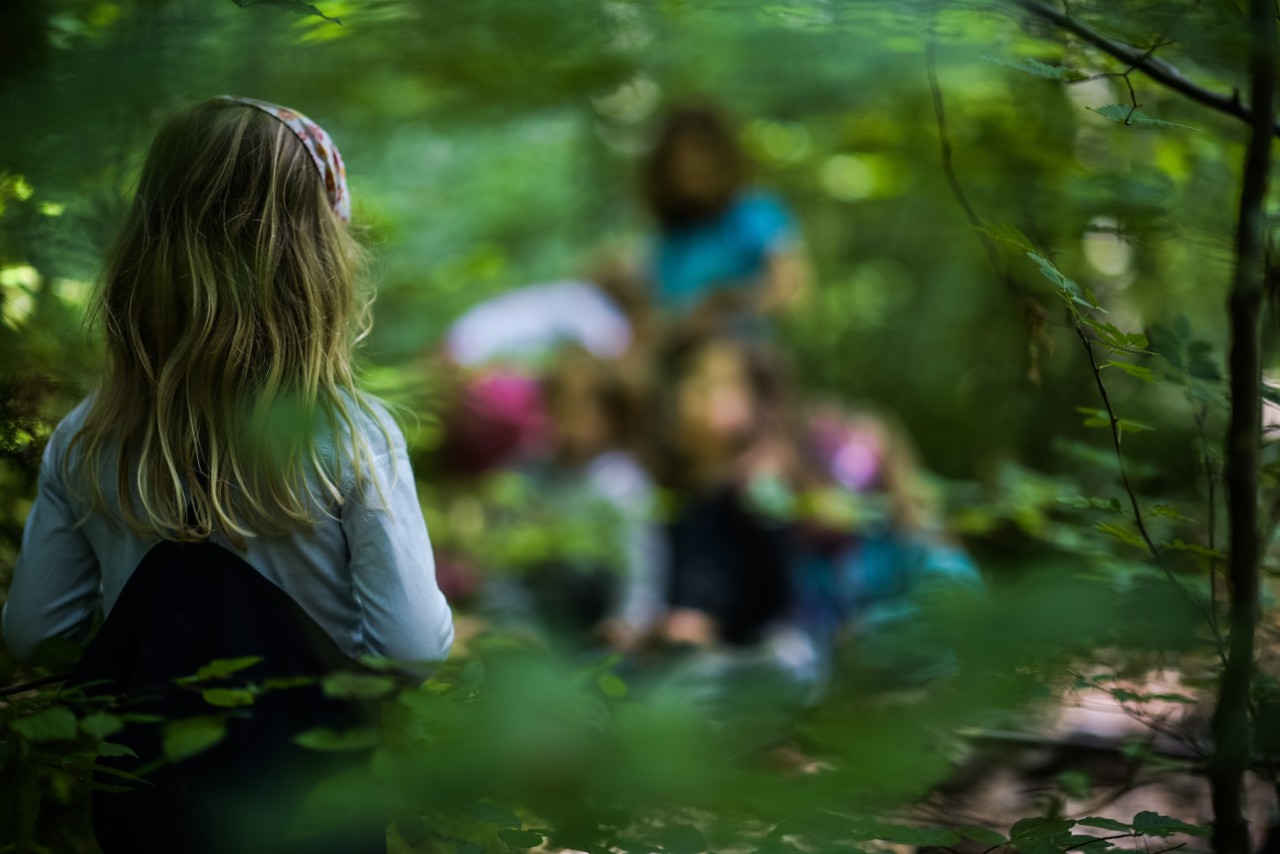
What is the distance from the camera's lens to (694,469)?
11.2 feet

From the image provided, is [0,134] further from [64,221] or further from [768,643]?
[768,643]

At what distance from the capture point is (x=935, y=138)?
3602 mm

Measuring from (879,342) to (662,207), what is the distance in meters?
1.92

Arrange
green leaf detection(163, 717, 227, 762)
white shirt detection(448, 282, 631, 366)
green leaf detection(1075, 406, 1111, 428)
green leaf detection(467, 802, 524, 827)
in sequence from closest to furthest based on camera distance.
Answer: green leaf detection(163, 717, 227, 762) < green leaf detection(467, 802, 524, 827) < green leaf detection(1075, 406, 1111, 428) < white shirt detection(448, 282, 631, 366)

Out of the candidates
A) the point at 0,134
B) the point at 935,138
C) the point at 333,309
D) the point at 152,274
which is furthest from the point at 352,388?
the point at 935,138

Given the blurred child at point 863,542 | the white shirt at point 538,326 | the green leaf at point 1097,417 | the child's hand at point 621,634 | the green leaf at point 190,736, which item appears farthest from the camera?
the white shirt at point 538,326

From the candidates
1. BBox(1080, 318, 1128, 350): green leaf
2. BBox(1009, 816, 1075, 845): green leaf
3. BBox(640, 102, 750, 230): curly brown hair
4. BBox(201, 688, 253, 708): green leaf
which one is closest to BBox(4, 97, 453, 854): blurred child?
BBox(201, 688, 253, 708): green leaf

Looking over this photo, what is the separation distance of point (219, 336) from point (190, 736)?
21.5 inches

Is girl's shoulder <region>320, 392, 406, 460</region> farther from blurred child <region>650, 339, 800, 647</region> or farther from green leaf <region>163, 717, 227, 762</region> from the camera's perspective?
blurred child <region>650, 339, 800, 647</region>

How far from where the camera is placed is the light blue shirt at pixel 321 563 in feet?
3.92

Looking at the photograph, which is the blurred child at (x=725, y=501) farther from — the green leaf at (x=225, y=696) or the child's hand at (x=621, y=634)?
the green leaf at (x=225, y=696)

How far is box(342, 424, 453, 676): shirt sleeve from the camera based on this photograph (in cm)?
119

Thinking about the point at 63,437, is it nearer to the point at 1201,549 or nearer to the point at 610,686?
the point at 610,686

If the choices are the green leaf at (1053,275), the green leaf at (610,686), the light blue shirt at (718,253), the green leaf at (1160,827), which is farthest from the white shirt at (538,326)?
the green leaf at (1160,827)
